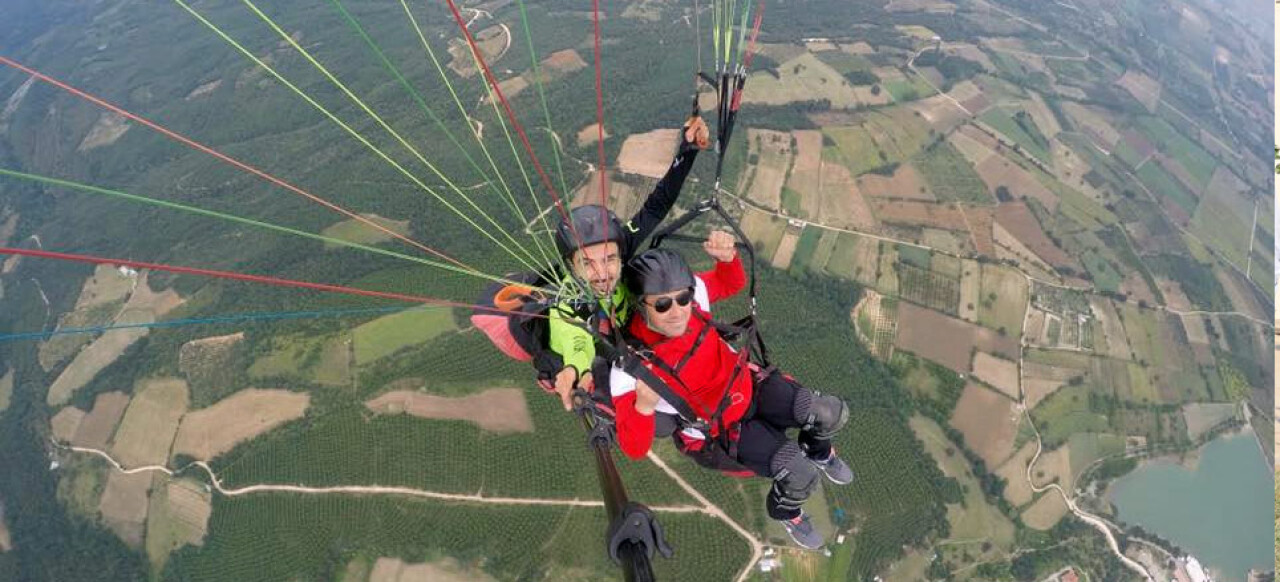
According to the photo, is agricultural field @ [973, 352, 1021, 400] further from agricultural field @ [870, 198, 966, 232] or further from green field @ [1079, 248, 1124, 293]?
green field @ [1079, 248, 1124, 293]

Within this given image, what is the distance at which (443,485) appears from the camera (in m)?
17.0

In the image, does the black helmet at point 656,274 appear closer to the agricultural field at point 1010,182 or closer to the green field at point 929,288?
the green field at point 929,288

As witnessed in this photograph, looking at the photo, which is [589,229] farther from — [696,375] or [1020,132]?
[1020,132]

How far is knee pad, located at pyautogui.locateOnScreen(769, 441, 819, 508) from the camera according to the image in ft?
12.9

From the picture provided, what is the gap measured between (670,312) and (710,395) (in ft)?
2.28

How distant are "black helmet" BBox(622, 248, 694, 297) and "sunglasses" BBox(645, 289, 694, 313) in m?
0.05

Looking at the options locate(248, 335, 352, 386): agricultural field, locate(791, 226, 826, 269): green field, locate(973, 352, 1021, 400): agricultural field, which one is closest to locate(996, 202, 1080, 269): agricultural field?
locate(973, 352, 1021, 400): agricultural field

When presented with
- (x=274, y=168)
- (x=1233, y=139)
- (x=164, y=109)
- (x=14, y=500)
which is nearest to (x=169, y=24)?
(x=164, y=109)

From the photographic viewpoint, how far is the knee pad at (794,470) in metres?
3.93

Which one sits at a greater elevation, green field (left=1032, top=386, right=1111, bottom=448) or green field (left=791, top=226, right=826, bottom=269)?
green field (left=791, top=226, right=826, bottom=269)

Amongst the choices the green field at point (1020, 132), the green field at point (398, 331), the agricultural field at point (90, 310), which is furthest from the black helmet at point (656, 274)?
the green field at point (1020, 132)

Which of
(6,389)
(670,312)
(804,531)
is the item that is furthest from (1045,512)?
(6,389)

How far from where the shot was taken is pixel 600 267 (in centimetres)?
345

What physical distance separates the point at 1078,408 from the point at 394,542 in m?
Answer: 21.6
